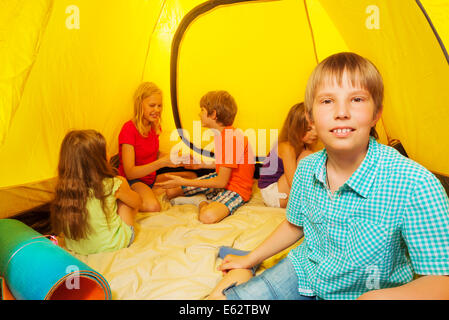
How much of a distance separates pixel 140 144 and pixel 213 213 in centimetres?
63

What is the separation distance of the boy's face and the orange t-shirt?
3.55ft

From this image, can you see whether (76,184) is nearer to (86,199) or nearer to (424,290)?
(86,199)

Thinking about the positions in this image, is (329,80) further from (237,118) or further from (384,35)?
(237,118)

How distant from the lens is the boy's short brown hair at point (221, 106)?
1855mm

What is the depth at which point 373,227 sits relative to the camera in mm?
682

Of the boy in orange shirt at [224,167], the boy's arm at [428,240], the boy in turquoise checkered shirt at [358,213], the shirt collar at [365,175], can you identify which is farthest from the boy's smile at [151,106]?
the boy's arm at [428,240]

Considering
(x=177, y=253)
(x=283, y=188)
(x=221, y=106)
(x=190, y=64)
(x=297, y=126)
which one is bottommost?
(x=177, y=253)

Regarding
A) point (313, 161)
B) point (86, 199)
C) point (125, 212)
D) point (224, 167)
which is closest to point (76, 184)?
point (86, 199)

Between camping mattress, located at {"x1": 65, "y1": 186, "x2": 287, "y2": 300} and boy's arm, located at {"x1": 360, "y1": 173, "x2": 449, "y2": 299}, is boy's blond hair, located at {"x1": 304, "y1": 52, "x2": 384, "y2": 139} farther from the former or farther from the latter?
camping mattress, located at {"x1": 65, "y1": 186, "x2": 287, "y2": 300}

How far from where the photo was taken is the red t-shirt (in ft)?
6.06

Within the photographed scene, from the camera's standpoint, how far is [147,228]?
1523 millimetres

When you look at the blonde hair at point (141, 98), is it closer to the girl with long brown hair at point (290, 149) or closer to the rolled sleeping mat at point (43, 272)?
the girl with long brown hair at point (290, 149)

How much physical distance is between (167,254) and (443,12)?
4.05 ft
